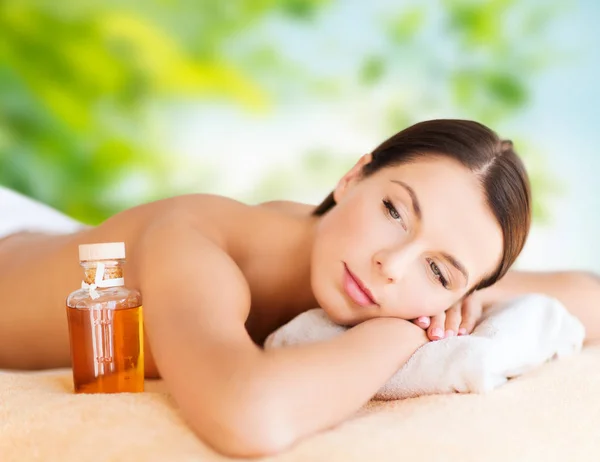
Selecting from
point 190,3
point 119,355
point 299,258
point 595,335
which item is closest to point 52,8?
point 190,3

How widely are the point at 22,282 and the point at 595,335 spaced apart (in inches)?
54.9

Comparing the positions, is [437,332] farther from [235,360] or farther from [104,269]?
[104,269]

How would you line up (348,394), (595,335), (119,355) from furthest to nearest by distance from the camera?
1. (595,335)
2. (119,355)
3. (348,394)

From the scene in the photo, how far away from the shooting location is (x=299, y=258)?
1.50m

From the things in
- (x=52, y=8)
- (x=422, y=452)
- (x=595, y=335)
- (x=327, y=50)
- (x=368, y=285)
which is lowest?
(x=595, y=335)

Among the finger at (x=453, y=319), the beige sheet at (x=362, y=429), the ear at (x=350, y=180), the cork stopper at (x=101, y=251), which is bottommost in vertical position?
the beige sheet at (x=362, y=429)

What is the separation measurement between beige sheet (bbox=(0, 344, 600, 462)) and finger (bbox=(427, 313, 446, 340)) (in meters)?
0.15

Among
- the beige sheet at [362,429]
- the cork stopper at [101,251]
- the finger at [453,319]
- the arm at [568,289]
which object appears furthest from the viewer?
the arm at [568,289]

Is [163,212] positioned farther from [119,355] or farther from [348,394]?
[348,394]

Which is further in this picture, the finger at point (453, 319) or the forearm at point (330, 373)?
the finger at point (453, 319)

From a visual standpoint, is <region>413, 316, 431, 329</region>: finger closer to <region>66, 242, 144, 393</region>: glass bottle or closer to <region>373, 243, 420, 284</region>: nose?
<region>373, 243, 420, 284</region>: nose

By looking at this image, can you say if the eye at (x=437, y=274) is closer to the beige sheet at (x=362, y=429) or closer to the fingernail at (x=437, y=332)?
the fingernail at (x=437, y=332)

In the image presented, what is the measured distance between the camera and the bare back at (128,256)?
143 cm

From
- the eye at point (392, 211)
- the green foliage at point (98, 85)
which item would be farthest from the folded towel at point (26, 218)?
the eye at point (392, 211)
